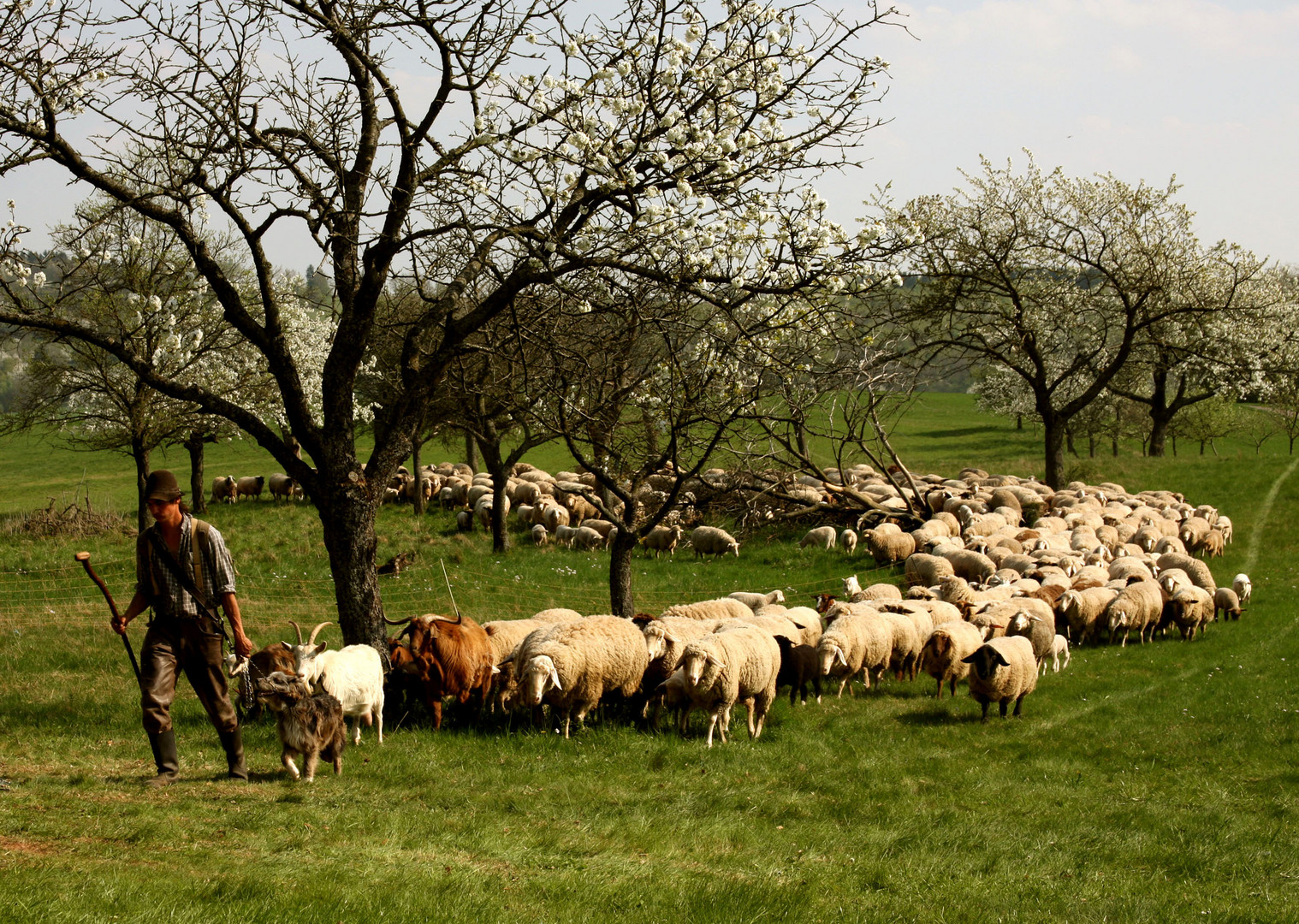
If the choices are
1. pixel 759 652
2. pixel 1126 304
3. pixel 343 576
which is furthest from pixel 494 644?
pixel 1126 304

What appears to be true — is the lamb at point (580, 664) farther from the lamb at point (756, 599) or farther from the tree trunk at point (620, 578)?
the lamb at point (756, 599)

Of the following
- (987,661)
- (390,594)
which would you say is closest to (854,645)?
(987,661)

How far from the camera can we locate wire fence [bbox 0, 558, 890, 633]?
53.0 feet

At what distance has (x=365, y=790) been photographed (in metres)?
8.10

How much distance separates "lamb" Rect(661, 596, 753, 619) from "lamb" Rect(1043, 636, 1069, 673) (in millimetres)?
4494

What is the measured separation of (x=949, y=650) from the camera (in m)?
13.1

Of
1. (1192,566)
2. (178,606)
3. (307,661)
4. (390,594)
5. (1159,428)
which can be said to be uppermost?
(1159,428)

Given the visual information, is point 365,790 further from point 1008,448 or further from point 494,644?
point 1008,448

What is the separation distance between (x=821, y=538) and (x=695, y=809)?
17343 millimetres

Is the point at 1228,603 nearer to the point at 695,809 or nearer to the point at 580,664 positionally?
the point at 580,664

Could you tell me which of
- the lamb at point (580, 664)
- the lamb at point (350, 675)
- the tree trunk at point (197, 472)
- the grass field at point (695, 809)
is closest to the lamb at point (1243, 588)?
the grass field at point (695, 809)

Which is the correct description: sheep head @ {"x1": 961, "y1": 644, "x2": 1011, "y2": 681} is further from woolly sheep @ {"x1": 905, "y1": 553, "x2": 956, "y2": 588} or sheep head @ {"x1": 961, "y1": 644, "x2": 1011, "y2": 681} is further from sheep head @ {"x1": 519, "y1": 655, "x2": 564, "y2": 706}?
woolly sheep @ {"x1": 905, "y1": 553, "x2": 956, "y2": 588}

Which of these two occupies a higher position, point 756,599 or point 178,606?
point 178,606

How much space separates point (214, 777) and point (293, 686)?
99 cm
